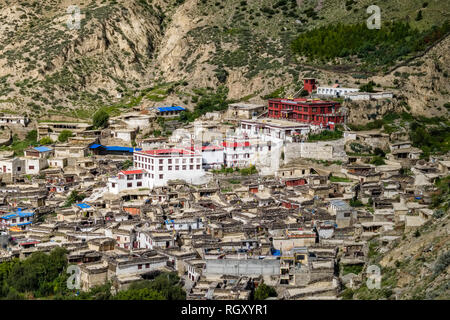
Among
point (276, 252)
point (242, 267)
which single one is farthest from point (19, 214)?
point (276, 252)

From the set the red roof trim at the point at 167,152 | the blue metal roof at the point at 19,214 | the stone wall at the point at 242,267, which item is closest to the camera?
the stone wall at the point at 242,267

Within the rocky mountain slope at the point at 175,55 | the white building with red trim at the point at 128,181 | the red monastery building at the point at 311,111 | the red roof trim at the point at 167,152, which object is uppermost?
the rocky mountain slope at the point at 175,55

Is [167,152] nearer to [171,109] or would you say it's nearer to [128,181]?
[128,181]

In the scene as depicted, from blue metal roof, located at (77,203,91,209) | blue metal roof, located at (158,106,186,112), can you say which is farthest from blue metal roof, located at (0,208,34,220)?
blue metal roof, located at (158,106,186,112)

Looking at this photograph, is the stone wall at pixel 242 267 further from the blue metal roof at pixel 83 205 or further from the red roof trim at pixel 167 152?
the red roof trim at pixel 167 152

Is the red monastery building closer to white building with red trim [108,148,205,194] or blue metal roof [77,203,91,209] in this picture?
white building with red trim [108,148,205,194]

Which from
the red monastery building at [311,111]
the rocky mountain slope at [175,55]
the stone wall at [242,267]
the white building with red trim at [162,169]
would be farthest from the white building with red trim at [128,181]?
the rocky mountain slope at [175,55]

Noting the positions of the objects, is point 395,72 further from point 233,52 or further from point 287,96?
point 233,52

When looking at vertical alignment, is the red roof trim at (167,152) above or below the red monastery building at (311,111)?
below
